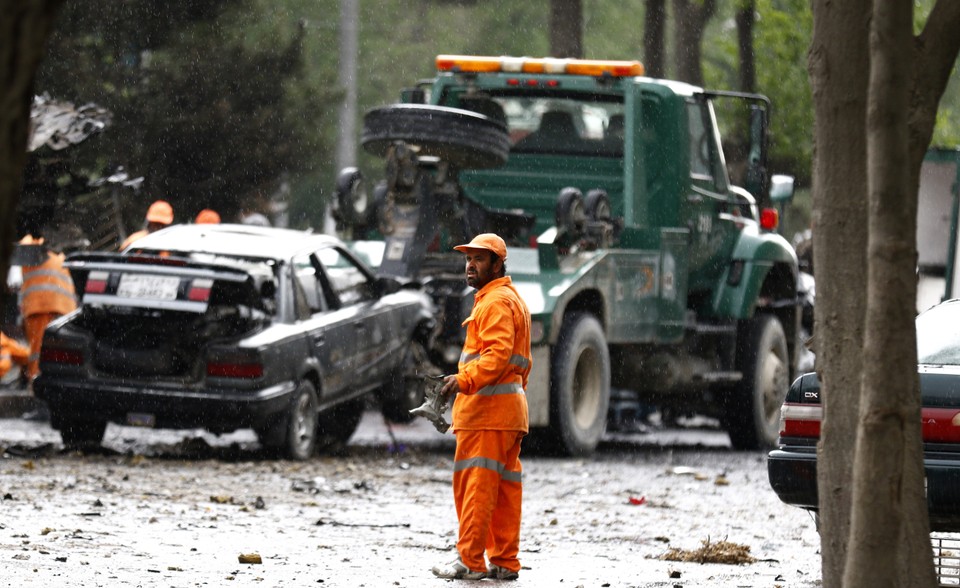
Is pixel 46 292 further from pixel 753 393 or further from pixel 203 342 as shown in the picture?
pixel 753 393

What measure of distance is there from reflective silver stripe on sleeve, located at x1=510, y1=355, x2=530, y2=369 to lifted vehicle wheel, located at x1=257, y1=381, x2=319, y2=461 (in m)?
4.52

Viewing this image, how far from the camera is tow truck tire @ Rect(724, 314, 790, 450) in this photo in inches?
606

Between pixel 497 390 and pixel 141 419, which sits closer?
pixel 497 390

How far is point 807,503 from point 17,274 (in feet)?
38.6

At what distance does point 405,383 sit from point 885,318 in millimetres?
9073

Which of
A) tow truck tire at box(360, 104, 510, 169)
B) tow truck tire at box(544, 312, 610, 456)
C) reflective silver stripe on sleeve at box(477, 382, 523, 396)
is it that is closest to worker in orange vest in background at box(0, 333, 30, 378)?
tow truck tire at box(360, 104, 510, 169)

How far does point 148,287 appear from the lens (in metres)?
12.0

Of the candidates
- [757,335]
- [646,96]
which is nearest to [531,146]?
[646,96]

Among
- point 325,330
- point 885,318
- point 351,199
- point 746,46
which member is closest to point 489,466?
point 885,318

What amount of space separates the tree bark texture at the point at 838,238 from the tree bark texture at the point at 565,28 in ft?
57.6

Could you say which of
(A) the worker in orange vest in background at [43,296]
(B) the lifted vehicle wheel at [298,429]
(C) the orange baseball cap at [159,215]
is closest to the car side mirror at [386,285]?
(B) the lifted vehicle wheel at [298,429]

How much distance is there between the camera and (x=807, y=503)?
7.56 meters

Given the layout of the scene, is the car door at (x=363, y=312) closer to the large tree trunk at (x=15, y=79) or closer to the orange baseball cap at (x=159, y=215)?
the orange baseball cap at (x=159, y=215)

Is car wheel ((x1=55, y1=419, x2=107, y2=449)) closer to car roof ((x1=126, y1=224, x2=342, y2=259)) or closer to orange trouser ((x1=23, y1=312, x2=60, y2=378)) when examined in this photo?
car roof ((x1=126, y1=224, x2=342, y2=259))
